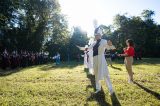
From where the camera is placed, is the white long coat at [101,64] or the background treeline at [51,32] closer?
the white long coat at [101,64]

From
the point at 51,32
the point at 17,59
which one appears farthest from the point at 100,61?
the point at 51,32

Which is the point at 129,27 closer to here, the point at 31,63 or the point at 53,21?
the point at 53,21

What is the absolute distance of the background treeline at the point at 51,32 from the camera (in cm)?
5656

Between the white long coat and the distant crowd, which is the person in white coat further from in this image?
the distant crowd

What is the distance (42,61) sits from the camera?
1992 inches

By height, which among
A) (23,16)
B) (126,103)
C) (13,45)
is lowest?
(126,103)

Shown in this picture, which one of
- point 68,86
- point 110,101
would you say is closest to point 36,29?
point 68,86

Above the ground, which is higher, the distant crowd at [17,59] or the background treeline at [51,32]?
the background treeline at [51,32]

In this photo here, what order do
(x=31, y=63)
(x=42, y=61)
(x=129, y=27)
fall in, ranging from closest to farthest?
(x=31, y=63) → (x=42, y=61) → (x=129, y=27)

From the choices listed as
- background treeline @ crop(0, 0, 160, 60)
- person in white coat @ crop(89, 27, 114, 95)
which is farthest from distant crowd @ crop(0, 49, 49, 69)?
person in white coat @ crop(89, 27, 114, 95)

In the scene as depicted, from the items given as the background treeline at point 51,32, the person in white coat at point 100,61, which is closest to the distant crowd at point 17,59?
the background treeline at point 51,32

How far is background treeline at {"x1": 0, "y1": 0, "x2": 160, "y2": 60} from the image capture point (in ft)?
186

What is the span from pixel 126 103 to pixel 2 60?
25.3 metres

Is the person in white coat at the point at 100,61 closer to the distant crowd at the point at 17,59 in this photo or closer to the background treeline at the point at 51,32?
the distant crowd at the point at 17,59
